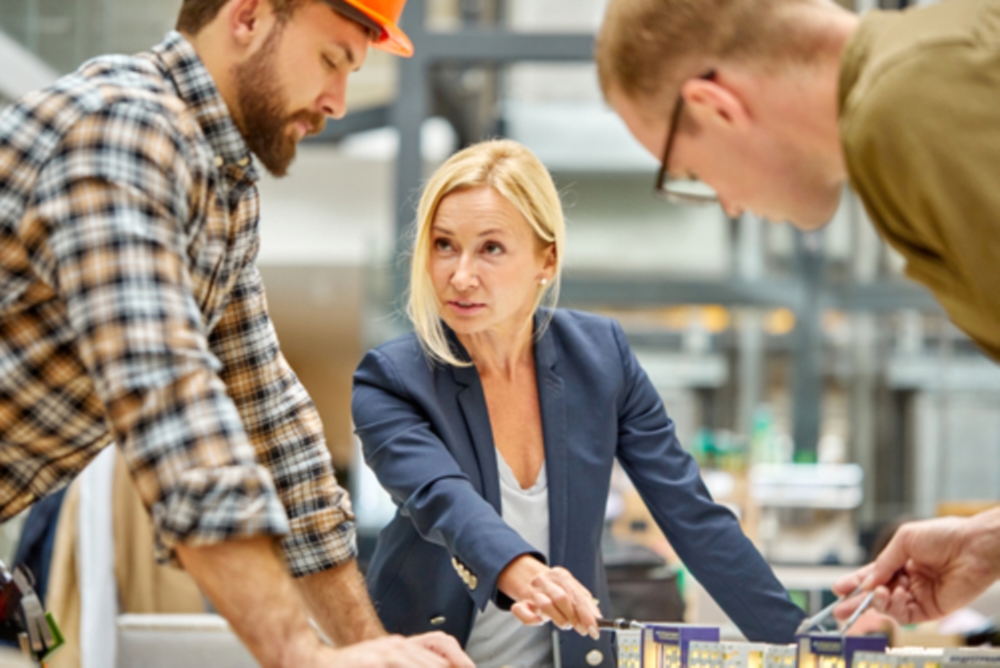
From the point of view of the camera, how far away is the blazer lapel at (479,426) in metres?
1.64

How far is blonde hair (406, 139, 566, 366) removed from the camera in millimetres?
1719

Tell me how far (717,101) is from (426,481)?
2.35ft

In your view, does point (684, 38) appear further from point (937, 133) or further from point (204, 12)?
point (204, 12)

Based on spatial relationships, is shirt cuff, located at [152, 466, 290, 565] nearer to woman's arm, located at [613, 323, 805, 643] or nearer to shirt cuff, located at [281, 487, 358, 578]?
shirt cuff, located at [281, 487, 358, 578]

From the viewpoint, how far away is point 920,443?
1143cm

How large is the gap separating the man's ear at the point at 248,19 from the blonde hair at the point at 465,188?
18.4 inches

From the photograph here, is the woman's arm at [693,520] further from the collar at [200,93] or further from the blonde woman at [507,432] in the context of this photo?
the collar at [200,93]

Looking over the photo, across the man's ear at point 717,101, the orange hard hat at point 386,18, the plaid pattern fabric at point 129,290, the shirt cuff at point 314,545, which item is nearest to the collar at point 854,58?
the man's ear at point 717,101

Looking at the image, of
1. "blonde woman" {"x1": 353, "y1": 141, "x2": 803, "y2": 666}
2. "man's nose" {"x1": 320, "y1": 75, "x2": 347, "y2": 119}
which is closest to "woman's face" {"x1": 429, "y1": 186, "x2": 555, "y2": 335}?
"blonde woman" {"x1": 353, "y1": 141, "x2": 803, "y2": 666}

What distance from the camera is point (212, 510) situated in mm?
1046

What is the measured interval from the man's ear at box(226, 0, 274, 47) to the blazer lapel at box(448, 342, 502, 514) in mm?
625

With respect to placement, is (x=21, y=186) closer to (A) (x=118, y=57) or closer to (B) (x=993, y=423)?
(A) (x=118, y=57)

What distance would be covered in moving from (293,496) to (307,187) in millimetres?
8809

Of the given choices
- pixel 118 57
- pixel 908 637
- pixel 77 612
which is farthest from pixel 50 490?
pixel 908 637
